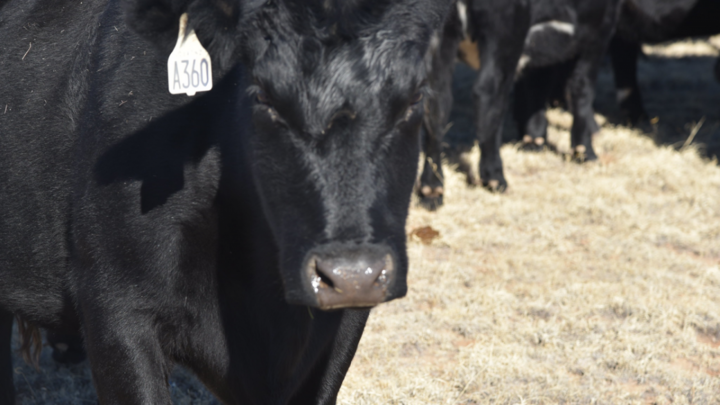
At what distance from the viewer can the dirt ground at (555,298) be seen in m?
3.25

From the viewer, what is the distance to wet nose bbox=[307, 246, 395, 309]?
5.41 ft

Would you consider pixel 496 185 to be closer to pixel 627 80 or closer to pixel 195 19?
pixel 627 80

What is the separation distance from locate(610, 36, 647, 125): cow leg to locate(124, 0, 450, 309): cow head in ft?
22.2

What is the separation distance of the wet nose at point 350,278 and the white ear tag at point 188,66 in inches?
23.6

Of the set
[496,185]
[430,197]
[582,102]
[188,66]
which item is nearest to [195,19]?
[188,66]

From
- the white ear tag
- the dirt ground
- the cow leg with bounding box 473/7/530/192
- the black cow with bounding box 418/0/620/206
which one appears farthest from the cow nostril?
the cow leg with bounding box 473/7/530/192

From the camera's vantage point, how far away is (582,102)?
6746 millimetres

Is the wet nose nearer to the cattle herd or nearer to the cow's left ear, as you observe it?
the cattle herd

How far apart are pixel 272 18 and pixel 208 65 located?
22cm

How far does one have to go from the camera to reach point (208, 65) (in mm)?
1939

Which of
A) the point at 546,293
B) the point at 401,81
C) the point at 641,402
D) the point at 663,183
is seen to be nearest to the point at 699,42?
the point at 663,183

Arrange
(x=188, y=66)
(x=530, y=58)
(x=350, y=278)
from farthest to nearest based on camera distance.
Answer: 1. (x=530, y=58)
2. (x=188, y=66)
3. (x=350, y=278)

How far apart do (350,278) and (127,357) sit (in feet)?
2.74

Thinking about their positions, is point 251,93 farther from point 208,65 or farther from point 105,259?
point 105,259
